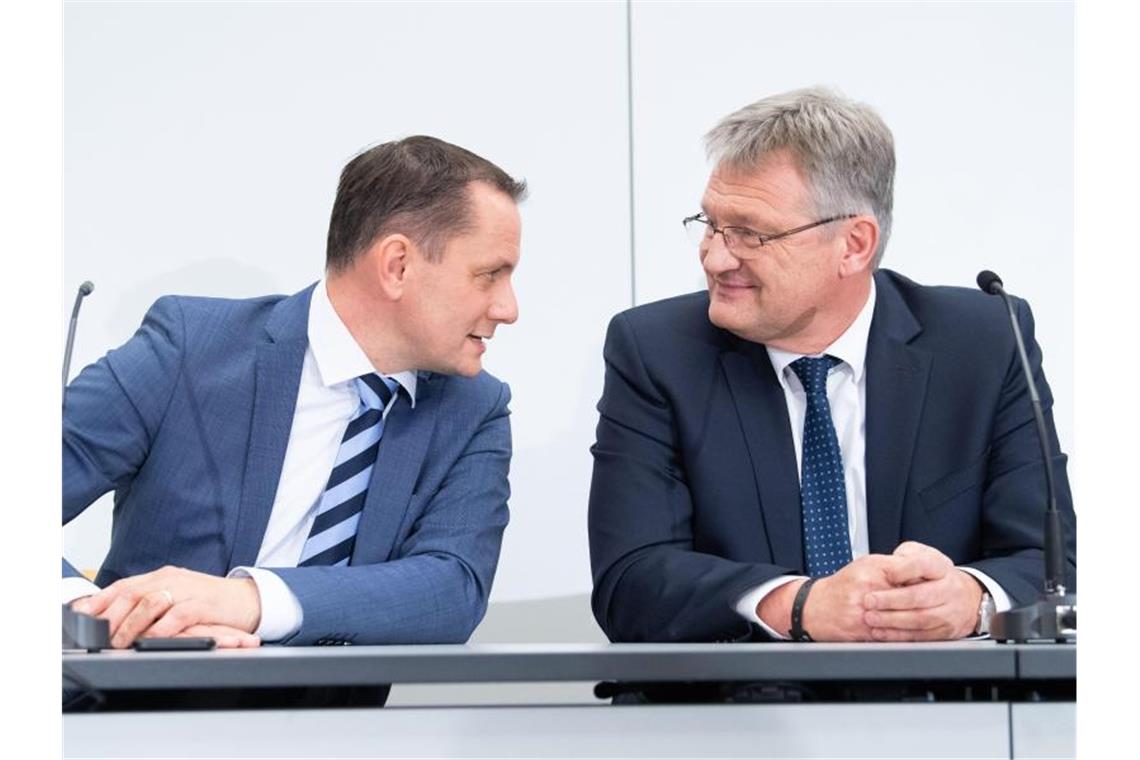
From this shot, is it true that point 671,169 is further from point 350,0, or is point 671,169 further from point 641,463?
point 641,463

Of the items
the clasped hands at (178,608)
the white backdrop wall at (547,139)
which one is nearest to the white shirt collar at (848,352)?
the white backdrop wall at (547,139)

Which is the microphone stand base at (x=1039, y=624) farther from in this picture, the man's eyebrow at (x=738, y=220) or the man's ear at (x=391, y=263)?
the man's ear at (x=391, y=263)

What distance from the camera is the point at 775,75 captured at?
3064 mm

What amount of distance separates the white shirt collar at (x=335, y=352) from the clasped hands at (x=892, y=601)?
773mm

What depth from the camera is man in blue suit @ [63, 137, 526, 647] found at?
230 cm

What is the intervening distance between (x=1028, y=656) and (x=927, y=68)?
1.86 metres

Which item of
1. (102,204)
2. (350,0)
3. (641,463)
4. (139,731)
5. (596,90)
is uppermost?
(350,0)

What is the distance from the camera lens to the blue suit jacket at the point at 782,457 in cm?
227

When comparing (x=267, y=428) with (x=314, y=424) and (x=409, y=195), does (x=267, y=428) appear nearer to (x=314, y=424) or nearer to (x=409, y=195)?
(x=314, y=424)

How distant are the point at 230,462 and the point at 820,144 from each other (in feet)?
3.40

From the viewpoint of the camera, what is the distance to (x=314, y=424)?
2.38m

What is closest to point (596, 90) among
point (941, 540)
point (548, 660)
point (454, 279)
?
point (454, 279)

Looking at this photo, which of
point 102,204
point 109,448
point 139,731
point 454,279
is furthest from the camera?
point 102,204

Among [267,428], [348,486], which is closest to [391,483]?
[348,486]
